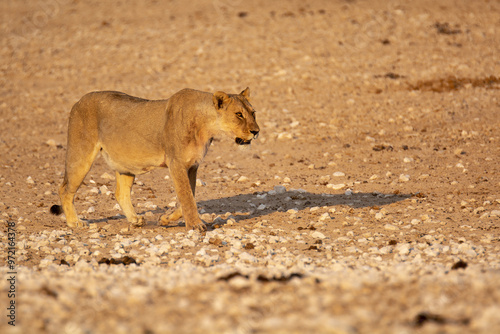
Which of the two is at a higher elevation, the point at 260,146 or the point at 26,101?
the point at 26,101

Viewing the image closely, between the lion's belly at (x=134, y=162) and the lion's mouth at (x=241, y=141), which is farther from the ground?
the lion's mouth at (x=241, y=141)

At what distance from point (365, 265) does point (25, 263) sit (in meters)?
4.06

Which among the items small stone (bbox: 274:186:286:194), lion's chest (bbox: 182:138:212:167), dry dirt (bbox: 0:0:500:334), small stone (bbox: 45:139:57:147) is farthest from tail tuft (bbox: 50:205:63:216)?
small stone (bbox: 45:139:57:147)

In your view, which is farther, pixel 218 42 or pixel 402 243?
pixel 218 42

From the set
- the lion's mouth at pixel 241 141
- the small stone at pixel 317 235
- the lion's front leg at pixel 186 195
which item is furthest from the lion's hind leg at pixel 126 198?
the small stone at pixel 317 235

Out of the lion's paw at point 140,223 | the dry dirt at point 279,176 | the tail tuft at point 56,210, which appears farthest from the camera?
the tail tuft at point 56,210

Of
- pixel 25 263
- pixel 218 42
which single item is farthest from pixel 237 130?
pixel 218 42

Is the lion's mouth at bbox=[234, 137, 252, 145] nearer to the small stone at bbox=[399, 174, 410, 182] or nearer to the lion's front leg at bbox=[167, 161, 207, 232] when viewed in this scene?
the lion's front leg at bbox=[167, 161, 207, 232]

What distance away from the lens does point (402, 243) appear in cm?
789

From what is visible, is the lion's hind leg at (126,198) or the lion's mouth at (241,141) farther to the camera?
the lion's hind leg at (126,198)

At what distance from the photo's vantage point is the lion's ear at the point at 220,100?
847 centimetres

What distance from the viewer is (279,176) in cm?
1203

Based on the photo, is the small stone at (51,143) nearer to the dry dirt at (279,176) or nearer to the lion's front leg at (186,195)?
the dry dirt at (279,176)

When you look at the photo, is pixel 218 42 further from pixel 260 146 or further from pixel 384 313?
pixel 384 313
